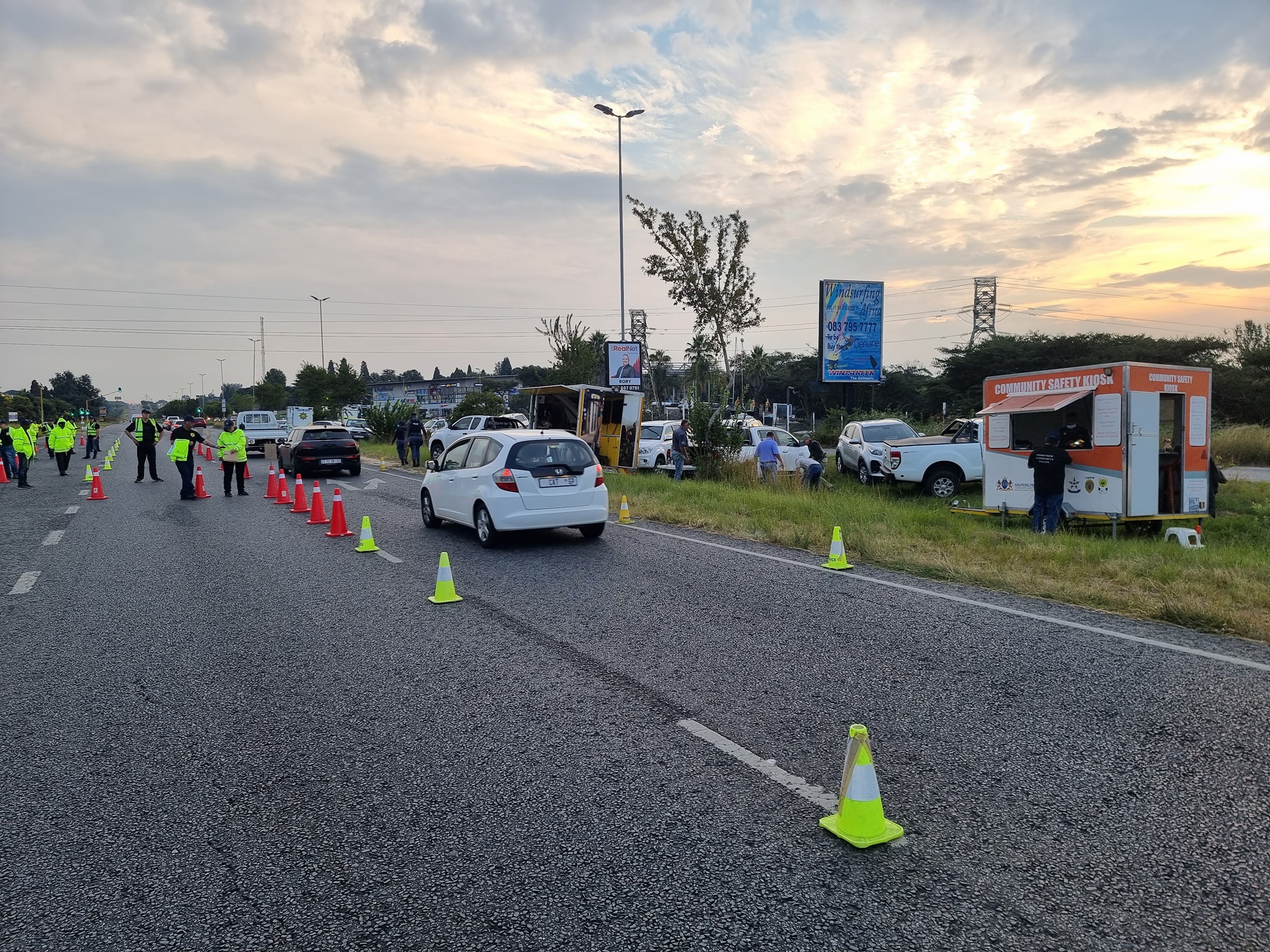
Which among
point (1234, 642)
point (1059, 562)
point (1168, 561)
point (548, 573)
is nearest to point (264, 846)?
point (548, 573)

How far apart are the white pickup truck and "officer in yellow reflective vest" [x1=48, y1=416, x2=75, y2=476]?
24588mm

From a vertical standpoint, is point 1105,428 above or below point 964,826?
above

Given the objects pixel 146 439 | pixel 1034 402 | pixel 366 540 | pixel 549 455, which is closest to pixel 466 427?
pixel 146 439

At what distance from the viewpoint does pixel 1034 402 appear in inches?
559

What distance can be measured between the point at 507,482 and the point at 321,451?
15.0 m

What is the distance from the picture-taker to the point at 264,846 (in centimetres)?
366

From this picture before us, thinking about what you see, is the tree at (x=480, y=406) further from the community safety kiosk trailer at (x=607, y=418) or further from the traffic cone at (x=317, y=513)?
the traffic cone at (x=317, y=513)

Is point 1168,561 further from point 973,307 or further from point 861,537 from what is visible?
point 973,307

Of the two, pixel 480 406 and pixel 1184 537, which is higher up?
pixel 480 406

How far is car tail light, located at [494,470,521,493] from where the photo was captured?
11305 millimetres

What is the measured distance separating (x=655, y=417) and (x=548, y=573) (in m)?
35.7

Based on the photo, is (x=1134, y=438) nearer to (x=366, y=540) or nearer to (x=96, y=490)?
(x=366, y=540)

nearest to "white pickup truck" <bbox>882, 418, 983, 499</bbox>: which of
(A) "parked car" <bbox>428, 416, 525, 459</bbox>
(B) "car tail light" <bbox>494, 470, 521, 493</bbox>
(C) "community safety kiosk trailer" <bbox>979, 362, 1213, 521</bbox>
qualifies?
(C) "community safety kiosk trailer" <bbox>979, 362, 1213, 521</bbox>

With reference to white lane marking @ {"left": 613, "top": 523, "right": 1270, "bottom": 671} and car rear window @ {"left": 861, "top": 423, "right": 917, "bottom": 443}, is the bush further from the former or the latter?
white lane marking @ {"left": 613, "top": 523, "right": 1270, "bottom": 671}
